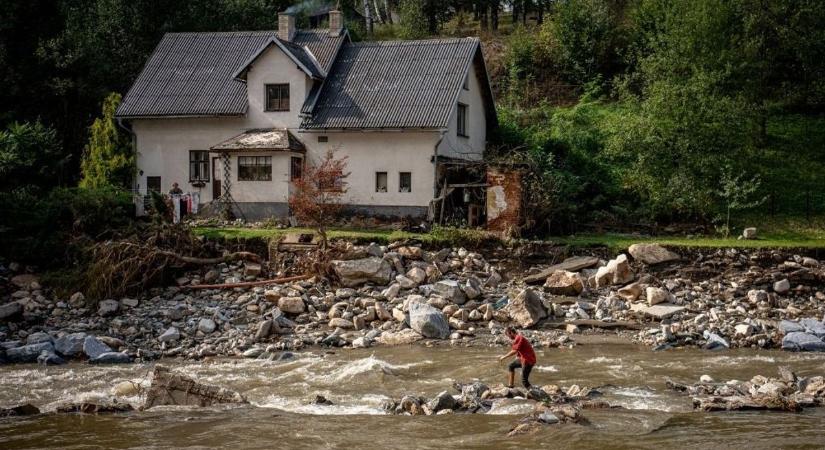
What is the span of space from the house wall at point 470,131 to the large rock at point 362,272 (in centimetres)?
759

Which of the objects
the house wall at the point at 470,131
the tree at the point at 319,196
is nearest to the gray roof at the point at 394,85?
the house wall at the point at 470,131

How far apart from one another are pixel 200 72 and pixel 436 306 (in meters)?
17.7

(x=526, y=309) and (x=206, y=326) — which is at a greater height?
(x=526, y=309)

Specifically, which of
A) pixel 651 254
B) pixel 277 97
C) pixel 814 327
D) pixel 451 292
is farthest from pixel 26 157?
pixel 814 327

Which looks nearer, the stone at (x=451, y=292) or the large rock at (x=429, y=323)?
the large rock at (x=429, y=323)

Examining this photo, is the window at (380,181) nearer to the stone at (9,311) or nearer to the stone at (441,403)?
the stone at (9,311)

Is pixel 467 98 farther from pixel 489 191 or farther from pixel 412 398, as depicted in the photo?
pixel 412 398

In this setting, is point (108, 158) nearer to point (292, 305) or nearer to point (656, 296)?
point (292, 305)

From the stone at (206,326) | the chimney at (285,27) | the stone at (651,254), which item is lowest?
the stone at (206,326)

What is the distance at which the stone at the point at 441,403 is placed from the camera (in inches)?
520

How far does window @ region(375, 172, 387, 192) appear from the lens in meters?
29.9

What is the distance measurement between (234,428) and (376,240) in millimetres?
13380

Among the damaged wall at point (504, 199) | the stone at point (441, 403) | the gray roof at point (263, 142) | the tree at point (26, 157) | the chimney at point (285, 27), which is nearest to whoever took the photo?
the stone at point (441, 403)

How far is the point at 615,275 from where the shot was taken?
75.3ft
